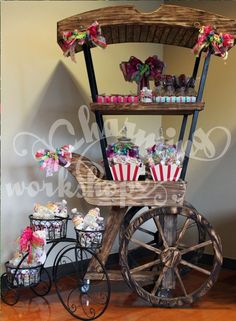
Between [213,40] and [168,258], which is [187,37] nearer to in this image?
[213,40]

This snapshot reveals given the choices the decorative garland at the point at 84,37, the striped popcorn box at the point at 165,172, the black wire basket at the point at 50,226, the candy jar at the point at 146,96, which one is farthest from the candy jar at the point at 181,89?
the black wire basket at the point at 50,226

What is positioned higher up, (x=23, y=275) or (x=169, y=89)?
(x=169, y=89)

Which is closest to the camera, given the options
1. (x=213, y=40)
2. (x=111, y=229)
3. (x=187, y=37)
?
(x=213, y=40)

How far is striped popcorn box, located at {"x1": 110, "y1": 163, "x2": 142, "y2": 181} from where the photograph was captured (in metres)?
2.27

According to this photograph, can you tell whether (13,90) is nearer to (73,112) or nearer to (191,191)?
(73,112)

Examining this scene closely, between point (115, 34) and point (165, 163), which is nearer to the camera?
point (165, 163)

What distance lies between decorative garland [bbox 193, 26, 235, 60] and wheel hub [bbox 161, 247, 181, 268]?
3.57ft

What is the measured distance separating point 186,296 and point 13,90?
1556 mm

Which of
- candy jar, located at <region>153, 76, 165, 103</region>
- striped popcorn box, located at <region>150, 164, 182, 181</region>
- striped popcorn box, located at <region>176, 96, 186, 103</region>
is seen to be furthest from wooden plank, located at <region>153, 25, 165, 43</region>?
striped popcorn box, located at <region>150, 164, 182, 181</region>

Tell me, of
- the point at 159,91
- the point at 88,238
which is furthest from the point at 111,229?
the point at 159,91

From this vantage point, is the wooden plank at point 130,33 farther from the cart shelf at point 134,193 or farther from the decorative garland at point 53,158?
the cart shelf at point 134,193

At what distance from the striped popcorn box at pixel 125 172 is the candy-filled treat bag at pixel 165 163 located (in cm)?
9

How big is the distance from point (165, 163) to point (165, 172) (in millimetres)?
50

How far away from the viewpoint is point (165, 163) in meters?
2.26
